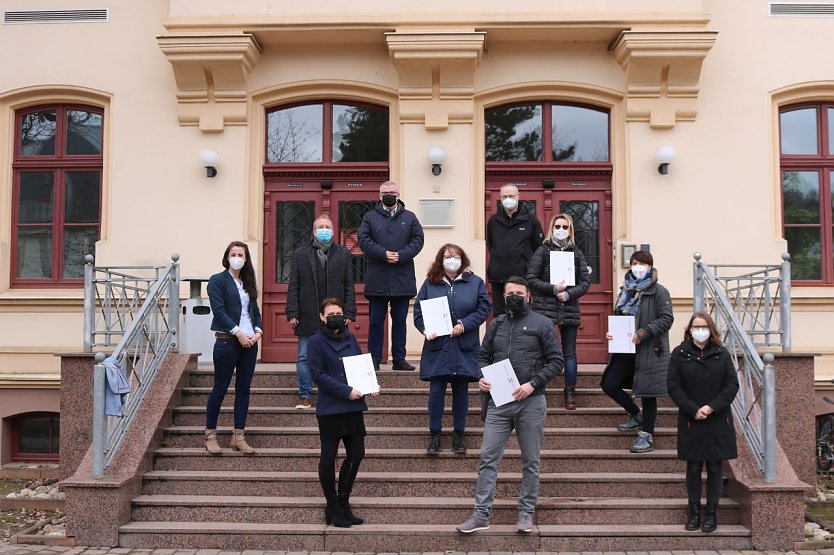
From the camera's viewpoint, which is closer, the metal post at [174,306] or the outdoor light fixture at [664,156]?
A: the metal post at [174,306]

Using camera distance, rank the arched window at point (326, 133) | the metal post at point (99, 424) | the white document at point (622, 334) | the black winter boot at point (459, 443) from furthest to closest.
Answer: the arched window at point (326, 133) → the white document at point (622, 334) → the black winter boot at point (459, 443) → the metal post at point (99, 424)

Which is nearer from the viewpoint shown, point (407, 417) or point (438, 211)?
point (407, 417)

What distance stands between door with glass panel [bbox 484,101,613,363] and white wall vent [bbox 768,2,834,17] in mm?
2594

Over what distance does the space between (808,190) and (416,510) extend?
280 inches

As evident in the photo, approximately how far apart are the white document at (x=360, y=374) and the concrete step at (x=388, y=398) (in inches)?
66.8

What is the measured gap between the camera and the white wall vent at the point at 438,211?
36.0 ft

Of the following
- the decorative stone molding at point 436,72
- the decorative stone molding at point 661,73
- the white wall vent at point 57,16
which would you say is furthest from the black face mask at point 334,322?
Answer: the white wall vent at point 57,16

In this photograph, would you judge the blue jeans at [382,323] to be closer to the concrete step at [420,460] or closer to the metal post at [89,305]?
the concrete step at [420,460]

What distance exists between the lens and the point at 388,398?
8984mm

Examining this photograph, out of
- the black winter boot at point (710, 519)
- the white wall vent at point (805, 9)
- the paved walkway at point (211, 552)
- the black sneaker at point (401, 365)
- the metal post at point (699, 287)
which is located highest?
the white wall vent at point (805, 9)

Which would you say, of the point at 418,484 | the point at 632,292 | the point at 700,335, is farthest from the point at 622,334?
the point at 418,484

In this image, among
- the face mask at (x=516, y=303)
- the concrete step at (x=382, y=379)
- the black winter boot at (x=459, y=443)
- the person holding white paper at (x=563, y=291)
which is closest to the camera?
the face mask at (x=516, y=303)

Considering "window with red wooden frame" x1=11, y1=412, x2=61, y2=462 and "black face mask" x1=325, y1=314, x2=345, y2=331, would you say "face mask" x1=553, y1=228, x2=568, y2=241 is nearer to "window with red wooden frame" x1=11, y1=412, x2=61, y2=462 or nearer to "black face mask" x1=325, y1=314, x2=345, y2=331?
"black face mask" x1=325, y1=314, x2=345, y2=331

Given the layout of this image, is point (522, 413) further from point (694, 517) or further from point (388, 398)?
point (388, 398)
